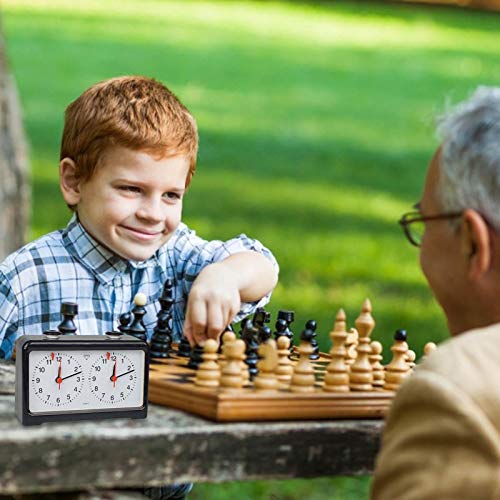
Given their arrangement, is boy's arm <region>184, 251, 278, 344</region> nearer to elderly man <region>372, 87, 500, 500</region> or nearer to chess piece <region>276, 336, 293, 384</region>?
chess piece <region>276, 336, 293, 384</region>

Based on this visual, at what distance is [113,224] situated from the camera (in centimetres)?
344

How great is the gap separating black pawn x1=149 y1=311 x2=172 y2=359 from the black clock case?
0.46 m

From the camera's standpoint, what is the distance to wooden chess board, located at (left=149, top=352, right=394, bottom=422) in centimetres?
259

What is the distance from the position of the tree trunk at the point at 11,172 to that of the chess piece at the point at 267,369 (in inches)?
168

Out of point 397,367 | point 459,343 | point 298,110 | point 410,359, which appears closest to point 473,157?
point 459,343

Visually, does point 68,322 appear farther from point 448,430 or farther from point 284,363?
point 448,430

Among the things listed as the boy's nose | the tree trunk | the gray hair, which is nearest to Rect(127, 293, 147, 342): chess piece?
the boy's nose

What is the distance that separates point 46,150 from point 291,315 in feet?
34.4

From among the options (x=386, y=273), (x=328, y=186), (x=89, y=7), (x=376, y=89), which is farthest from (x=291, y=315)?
(x=89, y=7)

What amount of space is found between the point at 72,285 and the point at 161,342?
46 centimetres

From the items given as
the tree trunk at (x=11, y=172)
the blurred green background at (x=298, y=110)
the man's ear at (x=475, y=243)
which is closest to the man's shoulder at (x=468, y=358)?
the man's ear at (x=475, y=243)

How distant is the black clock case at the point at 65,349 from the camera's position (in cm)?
249

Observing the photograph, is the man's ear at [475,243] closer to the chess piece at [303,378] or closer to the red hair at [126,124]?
the chess piece at [303,378]

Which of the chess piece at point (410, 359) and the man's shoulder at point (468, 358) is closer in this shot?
the man's shoulder at point (468, 358)
